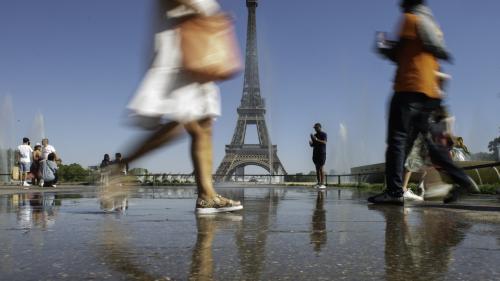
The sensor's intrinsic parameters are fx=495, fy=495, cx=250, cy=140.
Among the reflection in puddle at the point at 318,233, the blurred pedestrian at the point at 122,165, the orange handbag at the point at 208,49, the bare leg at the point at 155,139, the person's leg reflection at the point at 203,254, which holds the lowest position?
the reflection in puddle at the point at 318,233

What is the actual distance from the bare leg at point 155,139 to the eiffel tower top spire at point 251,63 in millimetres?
61229

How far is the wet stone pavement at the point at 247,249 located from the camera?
1.64 metres

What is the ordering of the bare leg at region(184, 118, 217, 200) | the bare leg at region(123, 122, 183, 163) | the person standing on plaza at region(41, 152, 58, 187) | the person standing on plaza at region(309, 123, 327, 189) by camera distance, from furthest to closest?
the person standing on plaza at region(41, 152, 58, 187), the person standing on plaza at region(309, 123, 327, 189), the bare leg at region(184, 118, 217, 200), the bare leg at region(123, 122, 183, 163)

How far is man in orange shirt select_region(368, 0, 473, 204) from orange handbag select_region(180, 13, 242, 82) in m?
1.81

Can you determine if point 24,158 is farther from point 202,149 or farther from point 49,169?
point 202,149

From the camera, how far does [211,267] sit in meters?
1.72

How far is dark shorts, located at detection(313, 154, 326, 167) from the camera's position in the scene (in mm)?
12518

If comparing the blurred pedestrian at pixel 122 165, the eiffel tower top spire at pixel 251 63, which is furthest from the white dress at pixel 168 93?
the eiffel tower top spire at pixel 251 63

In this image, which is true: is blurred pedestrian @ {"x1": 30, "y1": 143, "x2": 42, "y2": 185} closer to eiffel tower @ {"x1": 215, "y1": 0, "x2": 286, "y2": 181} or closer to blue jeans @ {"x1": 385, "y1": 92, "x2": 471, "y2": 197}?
blue jeans @ {"x1": 385, "y1": 92, "x2": 471, "y2": 197}

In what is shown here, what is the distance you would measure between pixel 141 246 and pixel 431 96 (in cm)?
343

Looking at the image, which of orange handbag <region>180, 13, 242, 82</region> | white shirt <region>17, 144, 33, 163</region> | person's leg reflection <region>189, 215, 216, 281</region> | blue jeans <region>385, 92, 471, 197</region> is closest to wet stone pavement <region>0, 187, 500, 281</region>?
person's leg reflection <region>189, 215, 216, 281</region>

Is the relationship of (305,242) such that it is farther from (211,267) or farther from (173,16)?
(173,16)

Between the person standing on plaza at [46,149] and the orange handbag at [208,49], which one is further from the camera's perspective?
the person standing on plaza at [46,149]

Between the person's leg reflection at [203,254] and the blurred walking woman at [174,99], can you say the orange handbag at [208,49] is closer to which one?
the blurred walking woman at [174,99]
